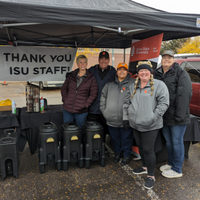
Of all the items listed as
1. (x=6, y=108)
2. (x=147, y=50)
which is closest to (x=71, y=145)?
(x=6, y=108)

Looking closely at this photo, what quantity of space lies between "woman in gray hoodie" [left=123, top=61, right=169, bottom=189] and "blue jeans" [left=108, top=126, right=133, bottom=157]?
0.49m

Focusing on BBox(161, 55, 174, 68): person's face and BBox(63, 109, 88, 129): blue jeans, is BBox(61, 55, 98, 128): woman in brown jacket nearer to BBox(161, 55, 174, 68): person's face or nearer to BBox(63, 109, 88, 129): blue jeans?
BBox(63, 109, 88, 129): blue jeans

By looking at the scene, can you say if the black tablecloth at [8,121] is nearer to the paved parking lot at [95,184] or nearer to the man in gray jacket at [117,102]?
the paved parking lot at [95,184]

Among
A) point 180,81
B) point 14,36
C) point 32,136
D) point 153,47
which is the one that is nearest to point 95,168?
point 32,136

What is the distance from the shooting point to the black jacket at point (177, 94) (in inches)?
103

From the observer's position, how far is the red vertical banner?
3585mm

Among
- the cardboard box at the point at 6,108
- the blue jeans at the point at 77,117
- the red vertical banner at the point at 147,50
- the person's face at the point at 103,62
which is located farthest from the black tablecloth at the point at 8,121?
the red vertical banner at the point at 147,50

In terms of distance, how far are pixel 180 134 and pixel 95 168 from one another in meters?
1.48

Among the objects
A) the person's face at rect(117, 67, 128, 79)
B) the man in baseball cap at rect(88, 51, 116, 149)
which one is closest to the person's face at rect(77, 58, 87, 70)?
the man in baseball cap at rect(88, 51, 116, 149)

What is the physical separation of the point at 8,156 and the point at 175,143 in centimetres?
248

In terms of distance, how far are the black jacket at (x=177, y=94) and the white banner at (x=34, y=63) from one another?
2947mm

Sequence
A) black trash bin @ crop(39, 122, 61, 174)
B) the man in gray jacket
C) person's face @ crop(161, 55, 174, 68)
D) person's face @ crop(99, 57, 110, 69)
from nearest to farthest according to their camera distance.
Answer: person's face @ crop(161, 55, 174, 68), black trash bin @ crop(39, 122, 61, 174), the man in gray jacket, person's face @ crop(99, 57, 110, 69)

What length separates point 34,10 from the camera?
2400 millimetres

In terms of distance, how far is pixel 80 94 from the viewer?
11.2ft
